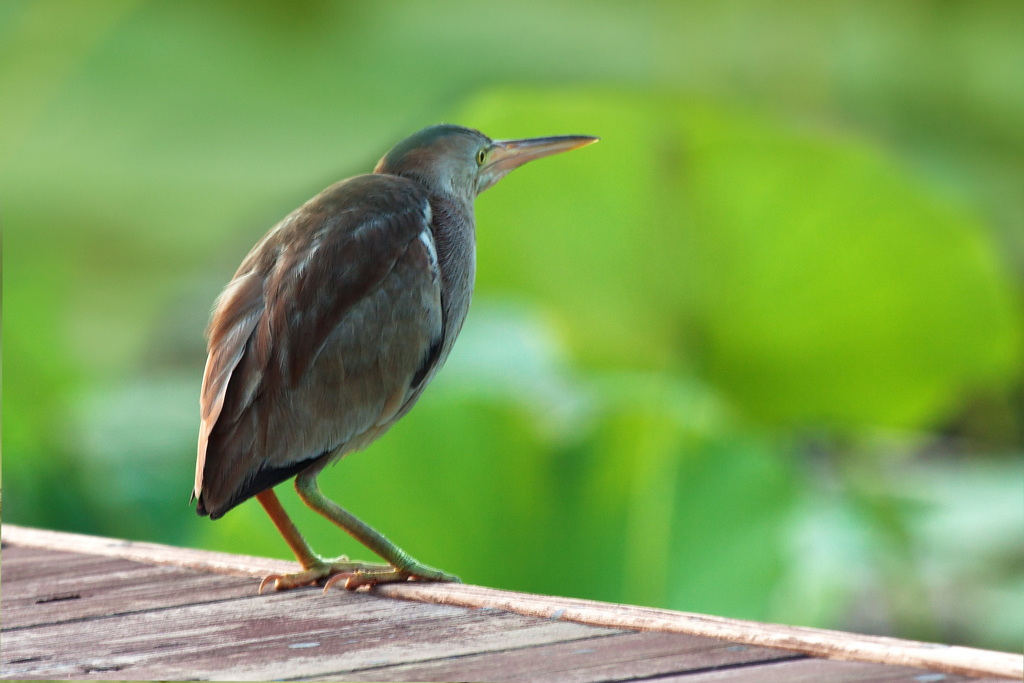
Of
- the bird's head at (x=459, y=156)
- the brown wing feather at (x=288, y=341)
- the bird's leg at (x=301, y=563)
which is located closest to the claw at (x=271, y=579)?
the bird's leg at (x=301, y=563)

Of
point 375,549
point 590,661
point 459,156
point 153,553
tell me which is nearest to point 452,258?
point 459,156

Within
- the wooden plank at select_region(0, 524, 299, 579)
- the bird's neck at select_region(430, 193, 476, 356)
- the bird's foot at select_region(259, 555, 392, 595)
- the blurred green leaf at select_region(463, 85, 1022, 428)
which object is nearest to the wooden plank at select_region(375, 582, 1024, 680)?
the bird's foot at select_region(259, 555, 392, 595)

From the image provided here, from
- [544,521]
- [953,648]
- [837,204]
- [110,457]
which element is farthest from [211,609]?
[110,457]

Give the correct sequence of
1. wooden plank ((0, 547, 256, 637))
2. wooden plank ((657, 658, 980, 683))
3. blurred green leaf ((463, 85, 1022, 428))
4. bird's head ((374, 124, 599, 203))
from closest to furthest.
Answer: wooden plank ((657, 658, 980, 683)) → wooden plank ((0, 547, 256, 637)) → bird's head ((374, 124, 599, 203)) → blurred green leaf ((463, 85, 1022, 428))

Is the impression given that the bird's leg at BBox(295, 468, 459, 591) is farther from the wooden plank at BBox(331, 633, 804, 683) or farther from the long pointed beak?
the long pointed beak

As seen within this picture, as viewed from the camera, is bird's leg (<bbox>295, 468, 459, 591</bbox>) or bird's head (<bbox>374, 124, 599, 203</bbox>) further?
bird's head (<bbox>374, 124, 599, 203</bbox>)

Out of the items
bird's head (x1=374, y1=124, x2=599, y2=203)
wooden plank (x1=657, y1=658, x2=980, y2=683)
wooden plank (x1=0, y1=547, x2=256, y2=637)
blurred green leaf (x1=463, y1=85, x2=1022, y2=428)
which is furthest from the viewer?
blurred green leaf (x1=463, y1=85, x2=1022, y2=428)

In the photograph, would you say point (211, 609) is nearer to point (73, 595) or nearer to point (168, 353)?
point (73, 595)

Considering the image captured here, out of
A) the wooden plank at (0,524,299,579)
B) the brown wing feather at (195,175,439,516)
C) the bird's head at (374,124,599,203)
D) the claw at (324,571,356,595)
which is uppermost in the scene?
the bird's head at (374,124,599,203)
